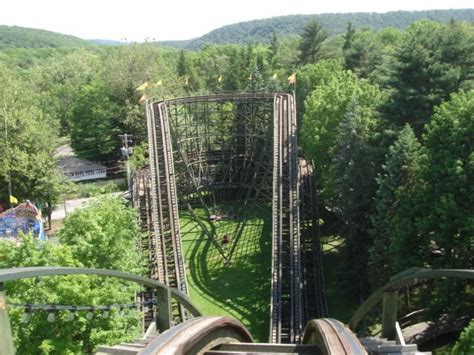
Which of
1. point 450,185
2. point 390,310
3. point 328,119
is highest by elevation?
point 328,119

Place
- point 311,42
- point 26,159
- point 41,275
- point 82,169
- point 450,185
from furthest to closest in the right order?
point 311,42 → point 82,169 → point 26,159 → point 450,185 → point 41,275

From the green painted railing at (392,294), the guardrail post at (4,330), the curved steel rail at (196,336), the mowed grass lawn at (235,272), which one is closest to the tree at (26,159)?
the mowed grass lawn at (235,272)

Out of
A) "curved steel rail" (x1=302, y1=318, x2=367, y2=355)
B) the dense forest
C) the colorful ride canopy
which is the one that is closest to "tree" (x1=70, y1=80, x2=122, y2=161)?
the dense forest

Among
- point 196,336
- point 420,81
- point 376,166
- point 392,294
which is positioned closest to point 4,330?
point 196,336

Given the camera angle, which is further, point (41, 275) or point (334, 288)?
point (334, 288)

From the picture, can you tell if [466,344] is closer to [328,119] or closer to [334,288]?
[334,288]

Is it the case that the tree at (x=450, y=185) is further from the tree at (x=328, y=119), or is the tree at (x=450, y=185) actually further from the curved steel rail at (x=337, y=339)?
the tree at (x=328, y=119)

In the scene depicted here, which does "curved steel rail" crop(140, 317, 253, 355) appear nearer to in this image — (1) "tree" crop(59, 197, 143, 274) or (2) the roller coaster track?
(1) "tree" crop(59, 197, 143, 274)
